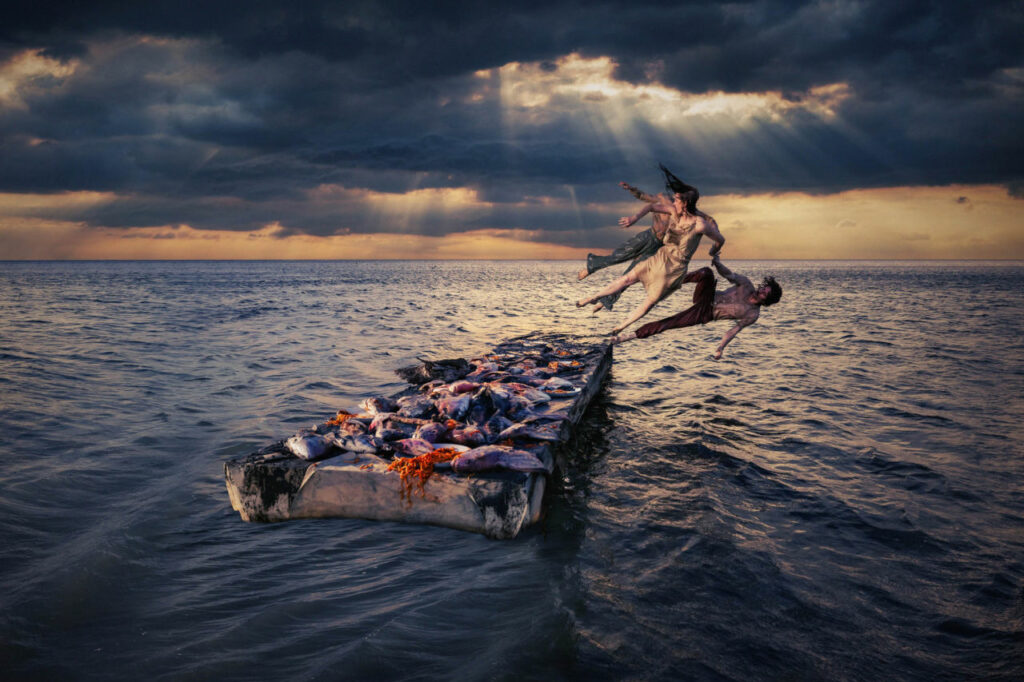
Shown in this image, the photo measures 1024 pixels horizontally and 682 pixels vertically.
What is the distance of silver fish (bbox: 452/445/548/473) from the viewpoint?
6785 millimetres

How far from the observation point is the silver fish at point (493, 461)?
267 inches

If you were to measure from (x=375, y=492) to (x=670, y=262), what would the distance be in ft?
23.0

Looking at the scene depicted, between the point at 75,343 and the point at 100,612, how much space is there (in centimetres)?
2500

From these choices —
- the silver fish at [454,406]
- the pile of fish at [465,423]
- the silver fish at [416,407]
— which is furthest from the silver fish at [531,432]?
the silver fish at [416,407]

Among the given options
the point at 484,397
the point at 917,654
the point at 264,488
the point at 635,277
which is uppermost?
the point at 635,277

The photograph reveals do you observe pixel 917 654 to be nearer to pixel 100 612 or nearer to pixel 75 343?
pixel 100 612

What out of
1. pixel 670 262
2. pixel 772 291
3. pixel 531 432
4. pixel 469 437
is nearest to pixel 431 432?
pixel 469 437

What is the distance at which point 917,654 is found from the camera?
4988mm

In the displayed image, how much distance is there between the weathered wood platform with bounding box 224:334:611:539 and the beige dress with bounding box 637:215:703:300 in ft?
15.3

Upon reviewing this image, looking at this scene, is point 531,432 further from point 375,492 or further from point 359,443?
point 359,443

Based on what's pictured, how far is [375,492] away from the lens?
684cm

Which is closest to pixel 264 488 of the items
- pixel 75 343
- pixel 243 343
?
pixel 243 343

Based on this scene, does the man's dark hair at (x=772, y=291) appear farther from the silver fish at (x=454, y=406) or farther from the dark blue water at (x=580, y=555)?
the silver fish at (x=454, y=406)

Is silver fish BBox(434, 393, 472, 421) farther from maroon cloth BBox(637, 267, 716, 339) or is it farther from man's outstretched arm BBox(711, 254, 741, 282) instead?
man's outstretched arm BBox(711, 254, 741, 282)
